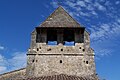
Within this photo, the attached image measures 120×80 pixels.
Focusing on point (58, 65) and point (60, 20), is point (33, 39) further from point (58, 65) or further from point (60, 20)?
point (58, 65)

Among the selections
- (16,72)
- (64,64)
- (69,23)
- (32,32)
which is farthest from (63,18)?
(16,72)

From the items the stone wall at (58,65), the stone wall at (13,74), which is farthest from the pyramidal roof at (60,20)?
the stone wall at (13,74)

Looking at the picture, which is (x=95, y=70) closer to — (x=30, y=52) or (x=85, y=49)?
(x=85, y=49)

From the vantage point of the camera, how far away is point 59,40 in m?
20.5

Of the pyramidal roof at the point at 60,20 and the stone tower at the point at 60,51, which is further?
the pyramidal roof at the point at 60,20

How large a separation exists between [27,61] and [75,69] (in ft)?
11.1

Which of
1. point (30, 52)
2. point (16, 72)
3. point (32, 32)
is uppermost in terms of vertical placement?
point (32, 32)

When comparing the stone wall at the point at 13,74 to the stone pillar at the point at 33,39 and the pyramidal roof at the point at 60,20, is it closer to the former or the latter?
the stone pillar at the point at 33,39

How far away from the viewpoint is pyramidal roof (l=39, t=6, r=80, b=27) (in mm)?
20812

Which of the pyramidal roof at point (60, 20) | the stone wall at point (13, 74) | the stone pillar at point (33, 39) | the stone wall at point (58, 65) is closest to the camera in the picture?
the stone wall at point (58, 65)

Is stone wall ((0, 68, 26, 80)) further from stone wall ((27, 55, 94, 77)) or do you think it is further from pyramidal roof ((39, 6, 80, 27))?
pyramidal roof ((39, 6, 80, 27))

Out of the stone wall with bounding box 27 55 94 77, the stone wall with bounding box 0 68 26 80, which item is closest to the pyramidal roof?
the stone wall with bounding box 27 55 94 77

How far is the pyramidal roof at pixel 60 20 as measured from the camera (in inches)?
819

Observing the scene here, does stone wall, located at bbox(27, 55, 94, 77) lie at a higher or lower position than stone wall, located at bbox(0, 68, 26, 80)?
higher
